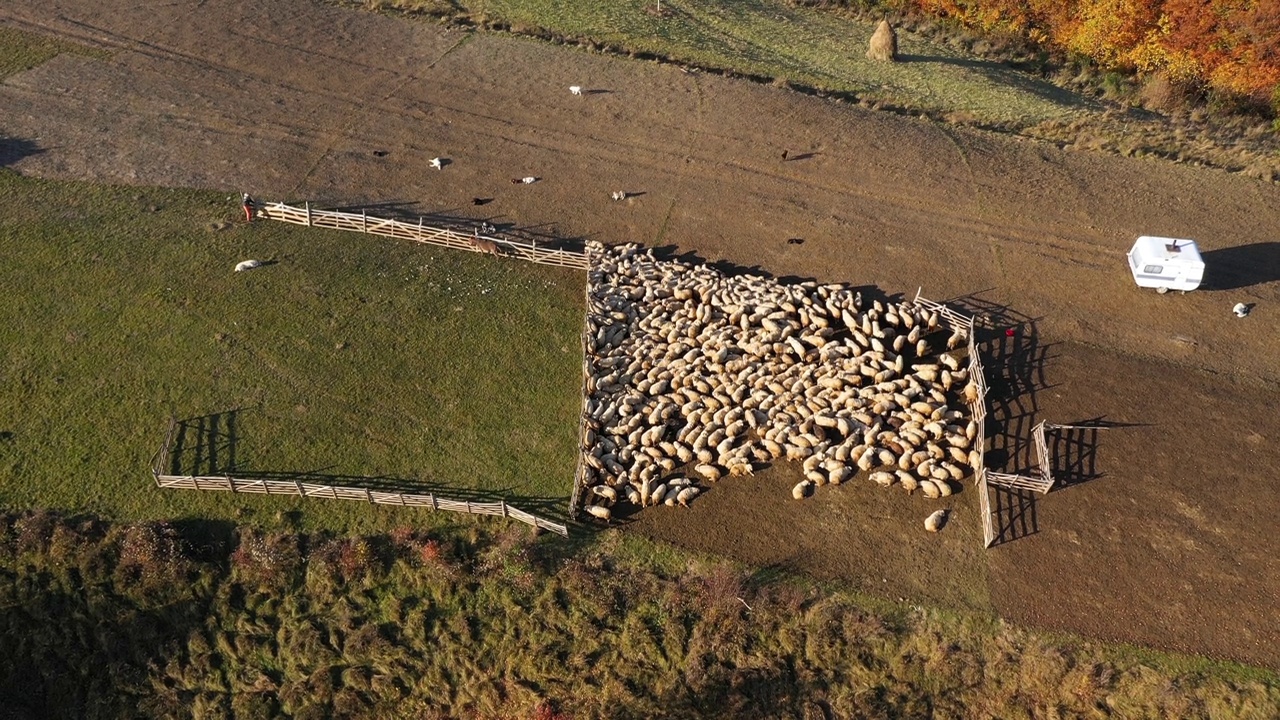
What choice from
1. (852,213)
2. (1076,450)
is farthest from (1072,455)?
(852,213)

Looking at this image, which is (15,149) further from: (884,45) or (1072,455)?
(884,45)

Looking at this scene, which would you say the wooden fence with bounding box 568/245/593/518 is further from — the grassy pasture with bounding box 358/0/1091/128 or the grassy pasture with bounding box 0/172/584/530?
the grassy pasture with bounding box 358/0/1091/128

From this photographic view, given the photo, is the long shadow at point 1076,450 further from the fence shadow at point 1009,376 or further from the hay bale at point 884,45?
the hay bale at point 884,45

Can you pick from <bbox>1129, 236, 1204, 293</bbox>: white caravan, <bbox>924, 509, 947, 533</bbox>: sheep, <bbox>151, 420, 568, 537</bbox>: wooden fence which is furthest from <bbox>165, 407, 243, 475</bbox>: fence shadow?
<bbox>1129, 236, 1204, 293</bbox>: white caravan

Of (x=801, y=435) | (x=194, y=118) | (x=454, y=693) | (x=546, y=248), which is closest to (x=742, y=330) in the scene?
(x=801, y=435)

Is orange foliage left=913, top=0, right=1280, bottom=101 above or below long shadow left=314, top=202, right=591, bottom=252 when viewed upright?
above

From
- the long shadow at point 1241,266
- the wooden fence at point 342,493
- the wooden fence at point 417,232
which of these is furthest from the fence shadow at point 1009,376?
the wooden fence at point 417,232
